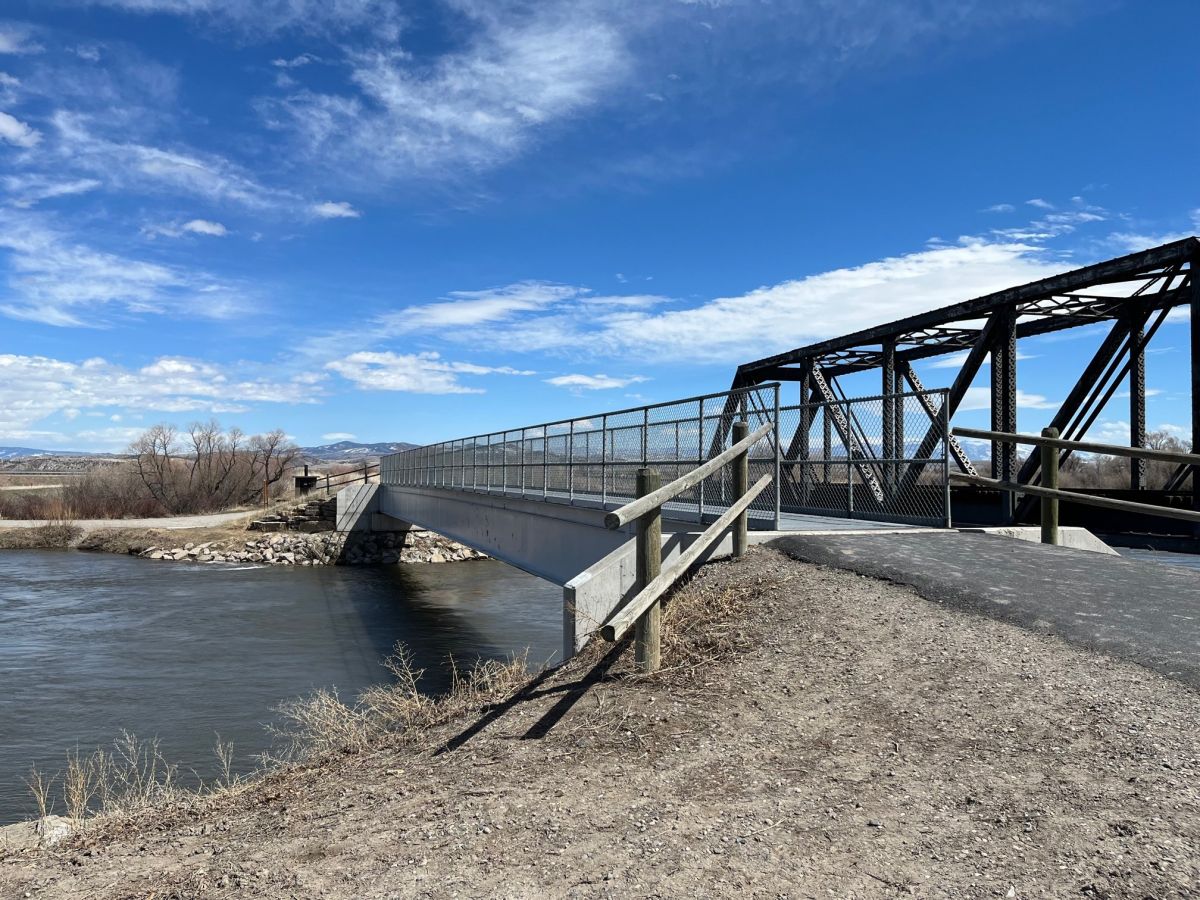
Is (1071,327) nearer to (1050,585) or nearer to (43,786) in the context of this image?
(1050,585)

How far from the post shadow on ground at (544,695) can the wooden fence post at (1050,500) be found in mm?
5913

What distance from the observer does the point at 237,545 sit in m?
38.5

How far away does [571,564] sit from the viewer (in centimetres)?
1388

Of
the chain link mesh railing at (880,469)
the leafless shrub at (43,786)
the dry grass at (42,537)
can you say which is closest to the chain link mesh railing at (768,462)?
the chain link mesh railing at (880,469)

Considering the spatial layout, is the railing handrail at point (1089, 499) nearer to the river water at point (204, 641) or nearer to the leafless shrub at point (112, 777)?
the leafless shrub at point (112, 777)

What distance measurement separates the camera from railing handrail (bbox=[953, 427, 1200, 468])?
9.33 m

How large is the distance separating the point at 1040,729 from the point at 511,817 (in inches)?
106

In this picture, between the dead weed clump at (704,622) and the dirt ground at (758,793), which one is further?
the dead weed clump at (704,622)

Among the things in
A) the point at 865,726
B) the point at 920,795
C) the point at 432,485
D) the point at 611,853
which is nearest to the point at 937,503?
the point at 865,726

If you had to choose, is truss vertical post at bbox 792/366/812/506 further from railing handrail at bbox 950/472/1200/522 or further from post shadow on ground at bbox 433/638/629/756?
post shadow on ground at bbox 433/638/629/756

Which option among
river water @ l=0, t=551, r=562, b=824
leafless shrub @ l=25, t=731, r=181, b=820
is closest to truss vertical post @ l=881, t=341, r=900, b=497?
river water @ l=0, t=551, r=562, b=824

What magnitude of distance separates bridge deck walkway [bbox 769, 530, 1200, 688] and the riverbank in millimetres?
32378

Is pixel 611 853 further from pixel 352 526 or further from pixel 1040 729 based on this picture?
pixel 352 526

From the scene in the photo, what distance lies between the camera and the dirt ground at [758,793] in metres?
3.64
